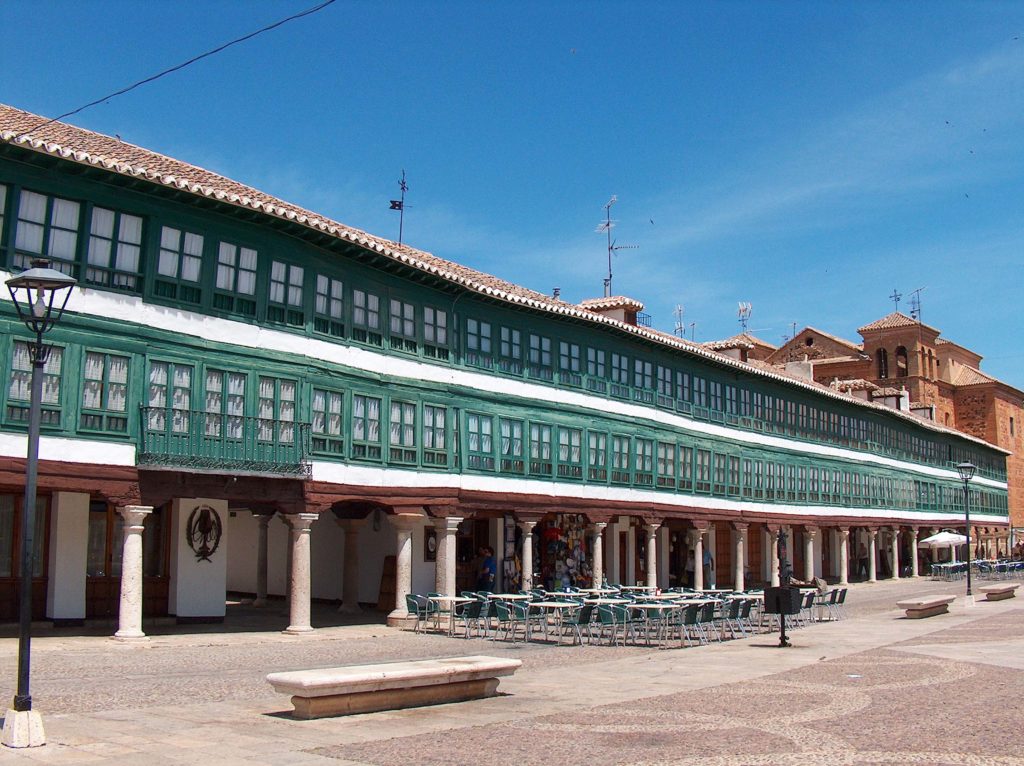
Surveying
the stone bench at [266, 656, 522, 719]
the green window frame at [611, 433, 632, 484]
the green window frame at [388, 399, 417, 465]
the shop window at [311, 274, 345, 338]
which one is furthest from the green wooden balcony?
the green window frame at [611, 433, 632, 484]

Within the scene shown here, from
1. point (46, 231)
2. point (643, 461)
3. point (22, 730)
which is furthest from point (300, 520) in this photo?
point (643, 461)

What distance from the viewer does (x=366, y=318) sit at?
26062 millimetres

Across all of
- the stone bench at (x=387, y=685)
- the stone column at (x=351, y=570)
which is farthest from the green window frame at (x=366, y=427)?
the stone bench at (x=387, y=685)

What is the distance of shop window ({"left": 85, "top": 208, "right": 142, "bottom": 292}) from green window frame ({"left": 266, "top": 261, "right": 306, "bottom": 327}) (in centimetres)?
324

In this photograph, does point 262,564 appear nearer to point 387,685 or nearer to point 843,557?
point 387,685

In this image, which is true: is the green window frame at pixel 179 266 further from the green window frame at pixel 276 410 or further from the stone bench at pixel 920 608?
the stone bench at pixel 920 608

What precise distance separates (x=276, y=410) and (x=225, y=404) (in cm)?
135

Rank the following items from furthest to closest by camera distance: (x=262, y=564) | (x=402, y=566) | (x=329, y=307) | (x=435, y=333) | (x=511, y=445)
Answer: (x=262, y=564) → (x=511, y=445) → (x=435, y=333) → (x=402, y=566) → (x=329, y=307)

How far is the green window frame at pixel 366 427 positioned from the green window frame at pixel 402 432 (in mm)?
446

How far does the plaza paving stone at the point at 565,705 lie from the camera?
10336mm

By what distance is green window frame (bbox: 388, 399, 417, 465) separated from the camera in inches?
1041

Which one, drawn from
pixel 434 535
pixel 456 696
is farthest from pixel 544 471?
pixel 456 696

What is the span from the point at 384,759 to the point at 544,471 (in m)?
22.2

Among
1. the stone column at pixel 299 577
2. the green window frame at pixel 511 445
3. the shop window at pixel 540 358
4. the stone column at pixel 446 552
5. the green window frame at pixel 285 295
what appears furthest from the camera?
the shop window at pixel 540 358
